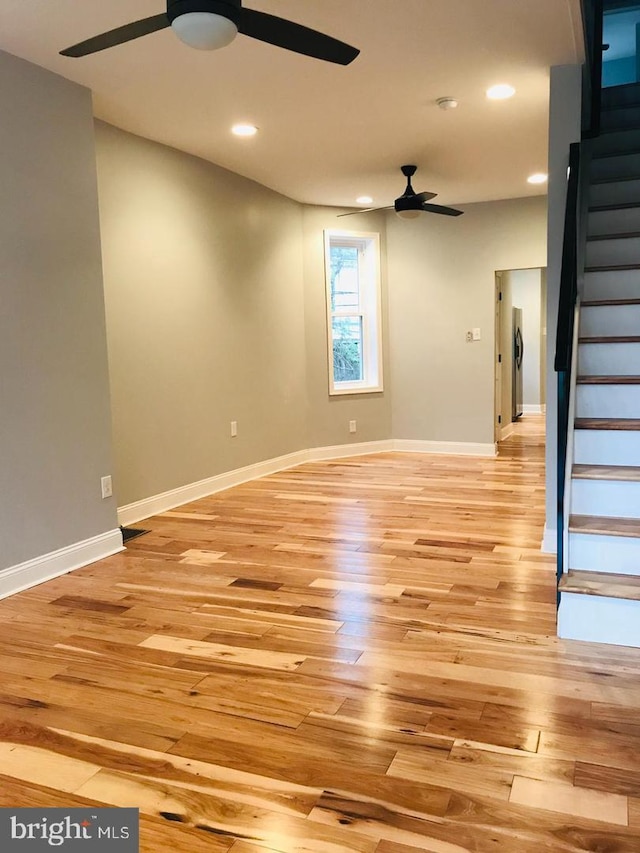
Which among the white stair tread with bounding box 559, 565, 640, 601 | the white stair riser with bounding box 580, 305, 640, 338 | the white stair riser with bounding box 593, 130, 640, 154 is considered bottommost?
the white stair tread with bounding box 559, 565, 640, 601

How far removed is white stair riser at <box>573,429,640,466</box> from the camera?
9.48 ft

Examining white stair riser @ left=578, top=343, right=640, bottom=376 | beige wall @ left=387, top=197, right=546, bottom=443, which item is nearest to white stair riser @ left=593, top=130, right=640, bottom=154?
beige wall @ left=387, top=197, right=546, bottom=443

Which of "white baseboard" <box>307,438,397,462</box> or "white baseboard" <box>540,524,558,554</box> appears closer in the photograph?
"white baseboard" <box>540,524,558,554</box>

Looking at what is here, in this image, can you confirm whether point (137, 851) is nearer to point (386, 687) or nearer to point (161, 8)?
point (386, 687)

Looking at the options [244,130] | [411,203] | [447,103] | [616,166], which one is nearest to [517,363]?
[411,203]

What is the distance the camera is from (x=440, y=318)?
6.96 m

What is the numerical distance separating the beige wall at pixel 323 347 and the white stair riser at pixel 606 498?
4.13 meters

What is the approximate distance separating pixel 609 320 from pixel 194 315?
9.49 feet

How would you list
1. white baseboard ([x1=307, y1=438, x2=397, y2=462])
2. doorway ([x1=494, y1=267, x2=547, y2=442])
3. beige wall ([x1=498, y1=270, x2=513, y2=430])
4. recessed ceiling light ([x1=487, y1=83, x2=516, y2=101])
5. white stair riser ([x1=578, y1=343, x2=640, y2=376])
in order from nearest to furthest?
1. white stair riser ([x1=578, y1=343, x2=640, y2=376])
2. recessed ceiling light ([x1=487, y1=83, x2=516, y2=101])
3. white baseboard ([x1=307, y1=438, x2=397, y2=462])
4. beige wall ([x1=498, y1=270, x2=513, y2=430])
5. doorway ([x1=494, y1=267, x2=547, y2=442])

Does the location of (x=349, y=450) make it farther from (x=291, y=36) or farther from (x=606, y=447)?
(x=291, y=36)

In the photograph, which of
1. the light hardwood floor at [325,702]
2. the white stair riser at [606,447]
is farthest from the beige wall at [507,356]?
the white stair riser at [606,447]

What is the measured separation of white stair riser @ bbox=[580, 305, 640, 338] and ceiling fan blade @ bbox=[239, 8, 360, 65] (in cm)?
195

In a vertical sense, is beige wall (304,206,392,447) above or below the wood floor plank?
above

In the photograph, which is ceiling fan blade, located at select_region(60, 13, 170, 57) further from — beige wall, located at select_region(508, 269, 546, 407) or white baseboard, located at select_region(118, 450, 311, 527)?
beige wall, located at select_region(508, 269, 546, 407)
